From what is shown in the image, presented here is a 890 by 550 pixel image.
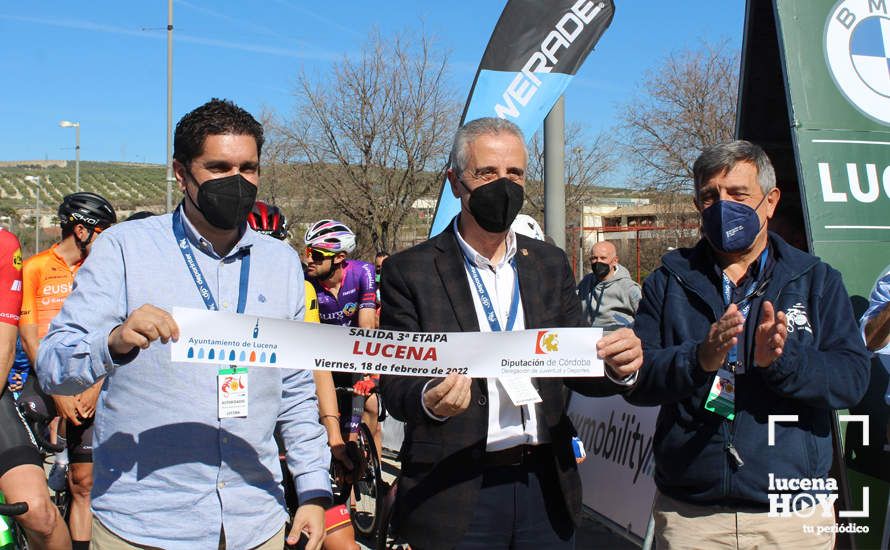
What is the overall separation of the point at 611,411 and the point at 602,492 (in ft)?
1.78

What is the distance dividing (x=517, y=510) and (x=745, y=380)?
1.02 meters

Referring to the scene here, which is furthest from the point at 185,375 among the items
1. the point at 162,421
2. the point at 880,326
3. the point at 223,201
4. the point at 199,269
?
the point at 880,326

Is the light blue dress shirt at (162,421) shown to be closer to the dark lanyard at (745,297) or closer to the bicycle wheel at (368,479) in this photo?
the dark lanyard at (745,297)

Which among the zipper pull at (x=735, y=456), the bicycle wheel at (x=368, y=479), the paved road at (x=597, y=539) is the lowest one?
the paved road at (x=597, y=539)

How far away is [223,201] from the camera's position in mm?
2656

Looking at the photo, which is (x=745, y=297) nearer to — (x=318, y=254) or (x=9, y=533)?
(x=9, y=533)

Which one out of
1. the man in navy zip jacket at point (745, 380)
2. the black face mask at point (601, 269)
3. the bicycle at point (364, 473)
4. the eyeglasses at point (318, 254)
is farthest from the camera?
the black face mask at point (601, 269)

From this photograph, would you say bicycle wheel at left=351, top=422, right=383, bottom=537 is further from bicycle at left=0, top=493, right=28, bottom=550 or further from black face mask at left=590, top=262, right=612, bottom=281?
black face mask at left=590, top=262, right=612, bottom=281

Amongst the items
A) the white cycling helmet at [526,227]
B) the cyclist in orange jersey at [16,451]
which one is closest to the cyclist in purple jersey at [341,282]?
the white cycling helmet at [526,227]

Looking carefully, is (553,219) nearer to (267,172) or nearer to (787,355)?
(787,355)

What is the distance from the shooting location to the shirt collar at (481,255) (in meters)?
2.97

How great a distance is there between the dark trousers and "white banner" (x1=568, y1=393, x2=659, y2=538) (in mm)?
2340

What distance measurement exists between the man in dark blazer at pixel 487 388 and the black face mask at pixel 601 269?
703 cm

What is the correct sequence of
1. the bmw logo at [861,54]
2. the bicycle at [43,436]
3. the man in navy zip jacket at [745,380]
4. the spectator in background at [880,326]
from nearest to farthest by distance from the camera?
1. the man in navy zip jacket at [745,380]
2. the spectator in background at [880,326]
3. the bmw logo at [861,54]
4. the bicycle at [43,436]
